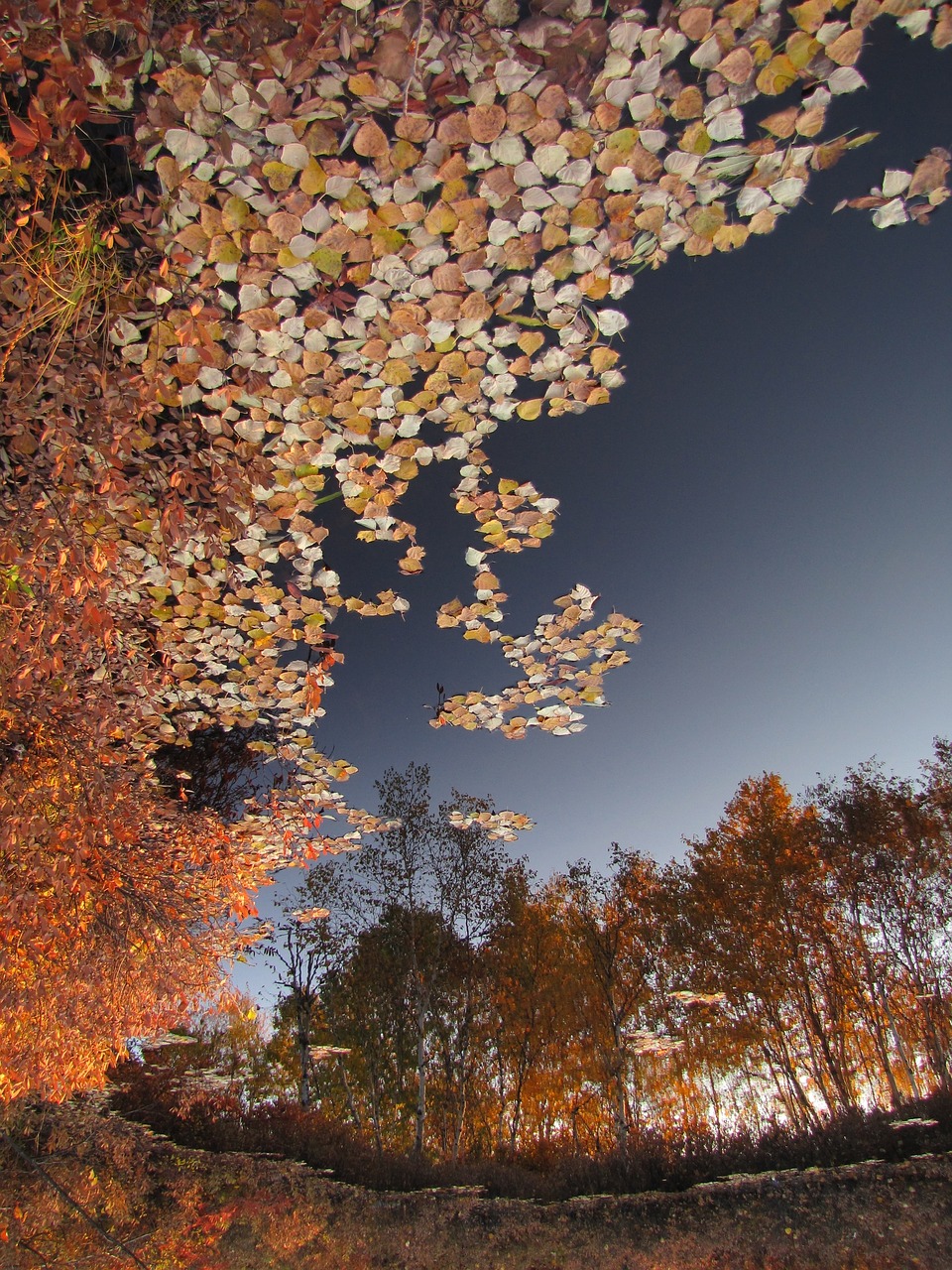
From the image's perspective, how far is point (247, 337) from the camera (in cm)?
329

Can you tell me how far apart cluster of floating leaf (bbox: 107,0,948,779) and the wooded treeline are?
1758 centimetres

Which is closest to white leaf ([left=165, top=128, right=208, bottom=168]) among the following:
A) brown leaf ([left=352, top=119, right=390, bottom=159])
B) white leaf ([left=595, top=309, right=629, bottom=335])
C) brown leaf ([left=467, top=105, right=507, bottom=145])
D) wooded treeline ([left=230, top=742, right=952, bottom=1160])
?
brown leaf ([left=352, top=119, right=390, bottom=159])

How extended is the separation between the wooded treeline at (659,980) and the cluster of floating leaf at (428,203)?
17.6m

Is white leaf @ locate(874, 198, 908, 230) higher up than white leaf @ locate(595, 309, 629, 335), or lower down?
lower down

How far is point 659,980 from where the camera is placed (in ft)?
66.0

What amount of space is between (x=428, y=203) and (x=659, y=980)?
2329 cm

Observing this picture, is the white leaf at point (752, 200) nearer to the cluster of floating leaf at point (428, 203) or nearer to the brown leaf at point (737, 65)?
the cluster of floating leaf at point (428, 203)

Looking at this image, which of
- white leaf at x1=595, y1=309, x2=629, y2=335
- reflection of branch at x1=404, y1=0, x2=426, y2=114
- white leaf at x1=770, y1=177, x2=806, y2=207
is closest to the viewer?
reflection of branch at x1=404, y1=0, x2=426, y2=114

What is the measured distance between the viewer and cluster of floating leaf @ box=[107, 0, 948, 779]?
2.28 meters

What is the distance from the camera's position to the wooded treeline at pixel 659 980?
17953mm

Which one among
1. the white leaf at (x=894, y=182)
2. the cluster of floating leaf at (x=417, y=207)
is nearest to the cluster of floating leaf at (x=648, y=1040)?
the cluster of floating leaf at (x=417, y=207)

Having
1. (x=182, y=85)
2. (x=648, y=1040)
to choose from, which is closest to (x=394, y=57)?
(x=182, y=85)

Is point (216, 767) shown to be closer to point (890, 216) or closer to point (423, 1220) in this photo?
point (890, 216)

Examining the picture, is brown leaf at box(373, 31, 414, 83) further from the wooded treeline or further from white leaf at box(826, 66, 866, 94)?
the wooded treeline
